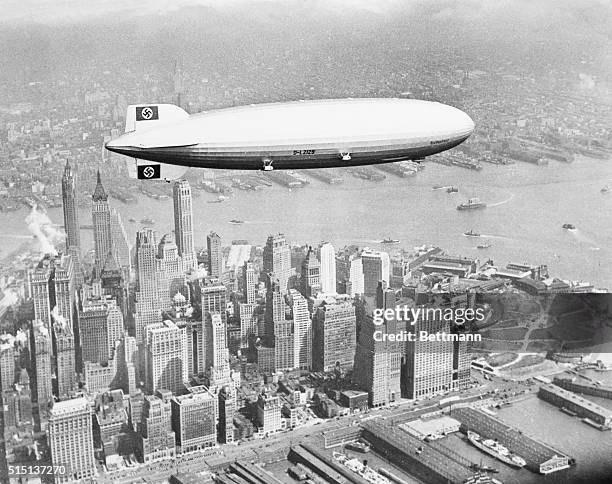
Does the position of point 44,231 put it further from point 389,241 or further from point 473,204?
point 473,204

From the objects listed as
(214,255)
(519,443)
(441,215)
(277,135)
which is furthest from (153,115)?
(519,443)

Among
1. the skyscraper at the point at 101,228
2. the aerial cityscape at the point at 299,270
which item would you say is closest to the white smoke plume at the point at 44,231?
the aerial cityscape at the point at 299,270

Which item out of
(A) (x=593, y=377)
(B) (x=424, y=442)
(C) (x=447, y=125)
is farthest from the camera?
(A) (x=593, y=377)

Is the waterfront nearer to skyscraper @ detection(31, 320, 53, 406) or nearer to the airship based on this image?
skyscraper @ detection(31, 320, 53, 406)

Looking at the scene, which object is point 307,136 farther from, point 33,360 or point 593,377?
point 593,377

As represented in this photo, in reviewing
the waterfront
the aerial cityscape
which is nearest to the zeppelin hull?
the aerial cityscape

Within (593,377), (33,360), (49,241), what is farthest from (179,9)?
(593,377)
